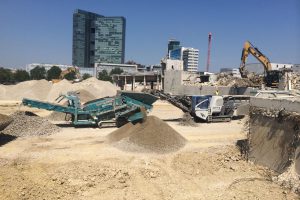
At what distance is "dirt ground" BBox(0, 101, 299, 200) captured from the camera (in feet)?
21.4

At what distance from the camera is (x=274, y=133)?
7.88m

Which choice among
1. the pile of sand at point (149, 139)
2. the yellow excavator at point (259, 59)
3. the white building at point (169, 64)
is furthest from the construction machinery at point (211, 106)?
the white building at point (169, 64)

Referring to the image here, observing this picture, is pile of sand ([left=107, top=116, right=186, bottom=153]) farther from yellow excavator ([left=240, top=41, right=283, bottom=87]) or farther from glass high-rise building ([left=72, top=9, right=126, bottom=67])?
glass high-rise building ([left=72, top=9, right=126, bottom=67])

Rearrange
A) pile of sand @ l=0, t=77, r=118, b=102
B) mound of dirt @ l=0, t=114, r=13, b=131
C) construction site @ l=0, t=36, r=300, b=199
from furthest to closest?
pile of sand @ l=0, t=77, r=118, b=102 → mound of dirt @ l=0, t=114, r=13, b=131 → construction site @ l=0, t=36, r=300, b=199

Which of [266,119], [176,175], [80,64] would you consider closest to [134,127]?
[176,175]

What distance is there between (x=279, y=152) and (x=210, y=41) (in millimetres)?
57143

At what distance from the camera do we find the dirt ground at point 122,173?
6516mm

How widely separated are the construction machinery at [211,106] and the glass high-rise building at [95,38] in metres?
112

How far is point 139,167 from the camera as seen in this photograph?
8039mm

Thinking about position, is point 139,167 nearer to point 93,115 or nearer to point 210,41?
point 93,115

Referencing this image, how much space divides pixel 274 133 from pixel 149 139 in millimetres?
3599

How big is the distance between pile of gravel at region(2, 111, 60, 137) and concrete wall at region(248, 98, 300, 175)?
23.6ft

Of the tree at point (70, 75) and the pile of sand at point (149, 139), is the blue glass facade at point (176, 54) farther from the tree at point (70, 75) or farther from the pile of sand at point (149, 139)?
the pile of sand at point (149, 139)

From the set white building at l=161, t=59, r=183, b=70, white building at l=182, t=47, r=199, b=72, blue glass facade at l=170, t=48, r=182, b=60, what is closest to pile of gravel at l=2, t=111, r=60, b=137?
white building at l=161, t=59, r=183, b=70
